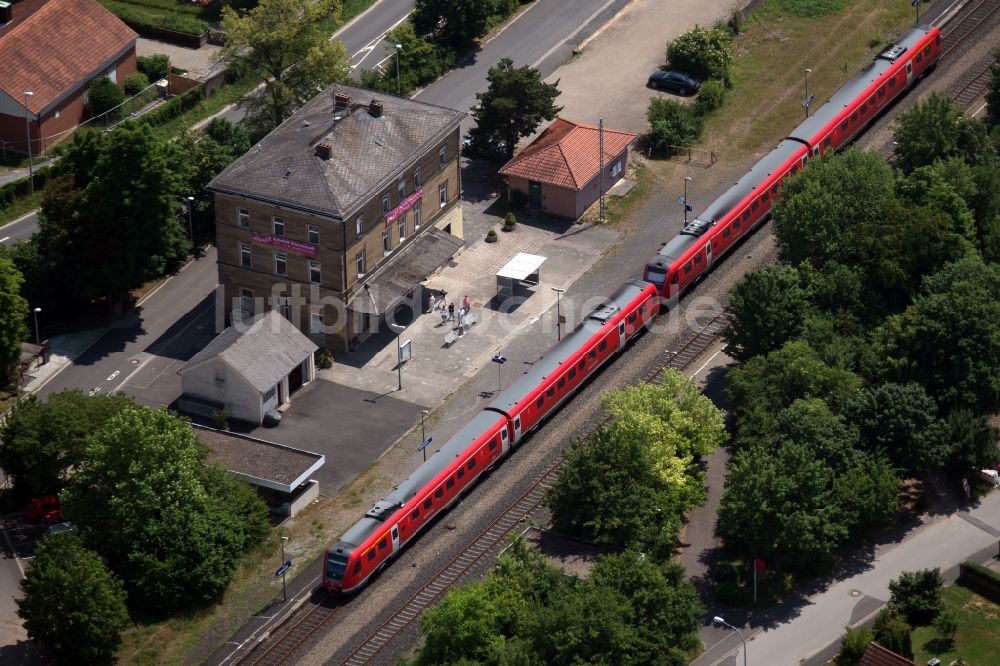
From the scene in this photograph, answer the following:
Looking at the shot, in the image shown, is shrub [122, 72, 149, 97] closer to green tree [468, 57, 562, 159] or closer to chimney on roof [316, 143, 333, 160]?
green tree [468, 57, 562, 159]

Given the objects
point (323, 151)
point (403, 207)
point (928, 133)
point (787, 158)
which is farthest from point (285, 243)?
point (928, 133)

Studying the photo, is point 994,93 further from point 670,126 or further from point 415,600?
point 415,600

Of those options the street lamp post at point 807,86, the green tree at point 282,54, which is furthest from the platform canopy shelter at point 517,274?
the street lamp post at point 807,86

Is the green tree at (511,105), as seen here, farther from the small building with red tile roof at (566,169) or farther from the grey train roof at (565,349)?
the grey train roof at (565,349)

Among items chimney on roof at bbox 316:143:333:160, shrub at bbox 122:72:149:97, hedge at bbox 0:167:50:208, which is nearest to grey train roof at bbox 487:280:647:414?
chimney on roof at bbox 316:143:333:160

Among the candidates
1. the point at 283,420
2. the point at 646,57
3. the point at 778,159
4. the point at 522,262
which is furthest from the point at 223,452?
the point at 646,57

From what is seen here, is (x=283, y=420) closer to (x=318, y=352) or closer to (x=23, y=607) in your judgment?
(x=318, y=352)
